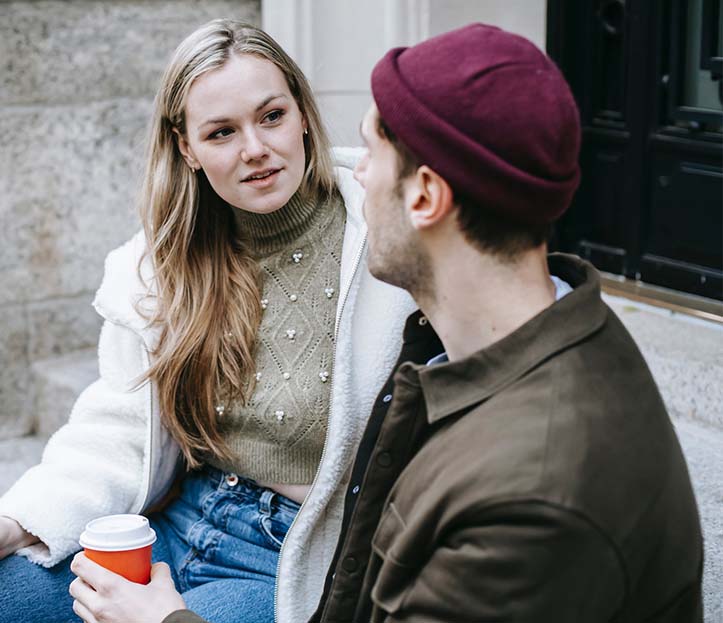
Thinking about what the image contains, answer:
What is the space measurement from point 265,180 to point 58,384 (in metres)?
1.97

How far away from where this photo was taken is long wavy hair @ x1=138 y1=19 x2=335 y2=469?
101 inches

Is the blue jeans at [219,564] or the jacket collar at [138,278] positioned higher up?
the jacket collar at [138,278]

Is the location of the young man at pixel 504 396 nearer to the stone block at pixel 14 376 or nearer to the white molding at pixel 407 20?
the white molding at pixel 407 20

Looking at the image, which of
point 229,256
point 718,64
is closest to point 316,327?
point 229,256

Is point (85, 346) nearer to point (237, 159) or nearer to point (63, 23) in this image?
point (63, 23)

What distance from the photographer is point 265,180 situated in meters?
2.54

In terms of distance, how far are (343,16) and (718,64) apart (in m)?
1.45

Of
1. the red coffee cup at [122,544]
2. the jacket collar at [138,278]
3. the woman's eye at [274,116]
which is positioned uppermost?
the woman's eye at [274,116]

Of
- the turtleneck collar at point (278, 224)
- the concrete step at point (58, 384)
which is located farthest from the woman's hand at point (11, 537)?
the concrete step at point (58, 384)

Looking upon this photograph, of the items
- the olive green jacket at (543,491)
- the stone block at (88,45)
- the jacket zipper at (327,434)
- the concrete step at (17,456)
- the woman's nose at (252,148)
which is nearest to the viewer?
the olive green jacket at (543,491)

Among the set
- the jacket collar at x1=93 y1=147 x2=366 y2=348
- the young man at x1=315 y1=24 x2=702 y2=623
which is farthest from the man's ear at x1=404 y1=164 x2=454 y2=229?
the jacket collar at x1=93 y1=147 x2=366 y2=348

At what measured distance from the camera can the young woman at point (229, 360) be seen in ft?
8.00

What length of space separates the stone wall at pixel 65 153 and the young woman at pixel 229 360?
167 centimetres

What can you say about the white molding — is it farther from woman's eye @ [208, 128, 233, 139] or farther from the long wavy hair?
woman's eye @ [208, 128, 233, 139]
